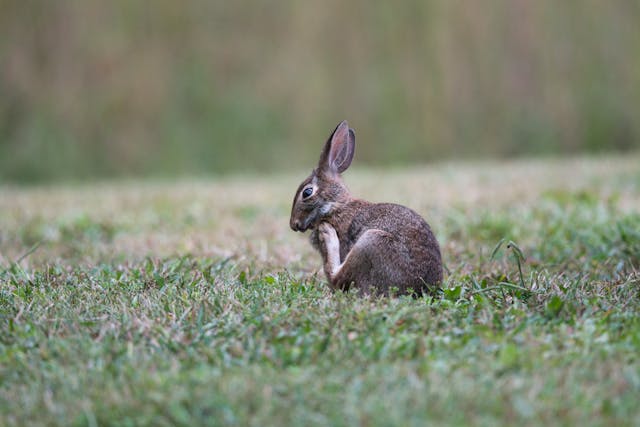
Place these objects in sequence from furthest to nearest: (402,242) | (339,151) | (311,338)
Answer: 1. (339,151)
2. (402,242)
3. (311,338)

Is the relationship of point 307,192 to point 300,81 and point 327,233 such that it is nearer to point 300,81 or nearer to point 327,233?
point 327,233

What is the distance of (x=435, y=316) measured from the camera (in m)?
2.97

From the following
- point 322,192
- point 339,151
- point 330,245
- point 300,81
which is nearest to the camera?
point 330,245

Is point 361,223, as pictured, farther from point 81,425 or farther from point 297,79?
point 297,79

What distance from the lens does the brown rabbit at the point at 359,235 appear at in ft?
10.8

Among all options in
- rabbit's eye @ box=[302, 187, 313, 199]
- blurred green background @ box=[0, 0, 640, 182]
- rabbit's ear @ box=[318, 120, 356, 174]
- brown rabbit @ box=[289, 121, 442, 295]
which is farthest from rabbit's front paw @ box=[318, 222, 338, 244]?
blurred green background @ box=[0, 0, 640, 182]

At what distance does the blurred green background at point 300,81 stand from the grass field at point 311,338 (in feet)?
27.0

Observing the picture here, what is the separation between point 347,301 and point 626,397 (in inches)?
47.9

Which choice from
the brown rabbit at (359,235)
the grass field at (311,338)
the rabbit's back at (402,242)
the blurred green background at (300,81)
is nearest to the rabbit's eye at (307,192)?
the brown rabbit at (359,235)

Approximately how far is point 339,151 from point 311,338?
1457 millimetres

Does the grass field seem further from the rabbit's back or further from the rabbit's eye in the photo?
the rabbit's eye

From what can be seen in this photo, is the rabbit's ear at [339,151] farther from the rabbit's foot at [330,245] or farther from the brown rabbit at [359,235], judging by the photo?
the rabbit's foot at [330,245]

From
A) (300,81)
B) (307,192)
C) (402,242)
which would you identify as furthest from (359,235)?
(300,81)

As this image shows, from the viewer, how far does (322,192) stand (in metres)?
3.77
